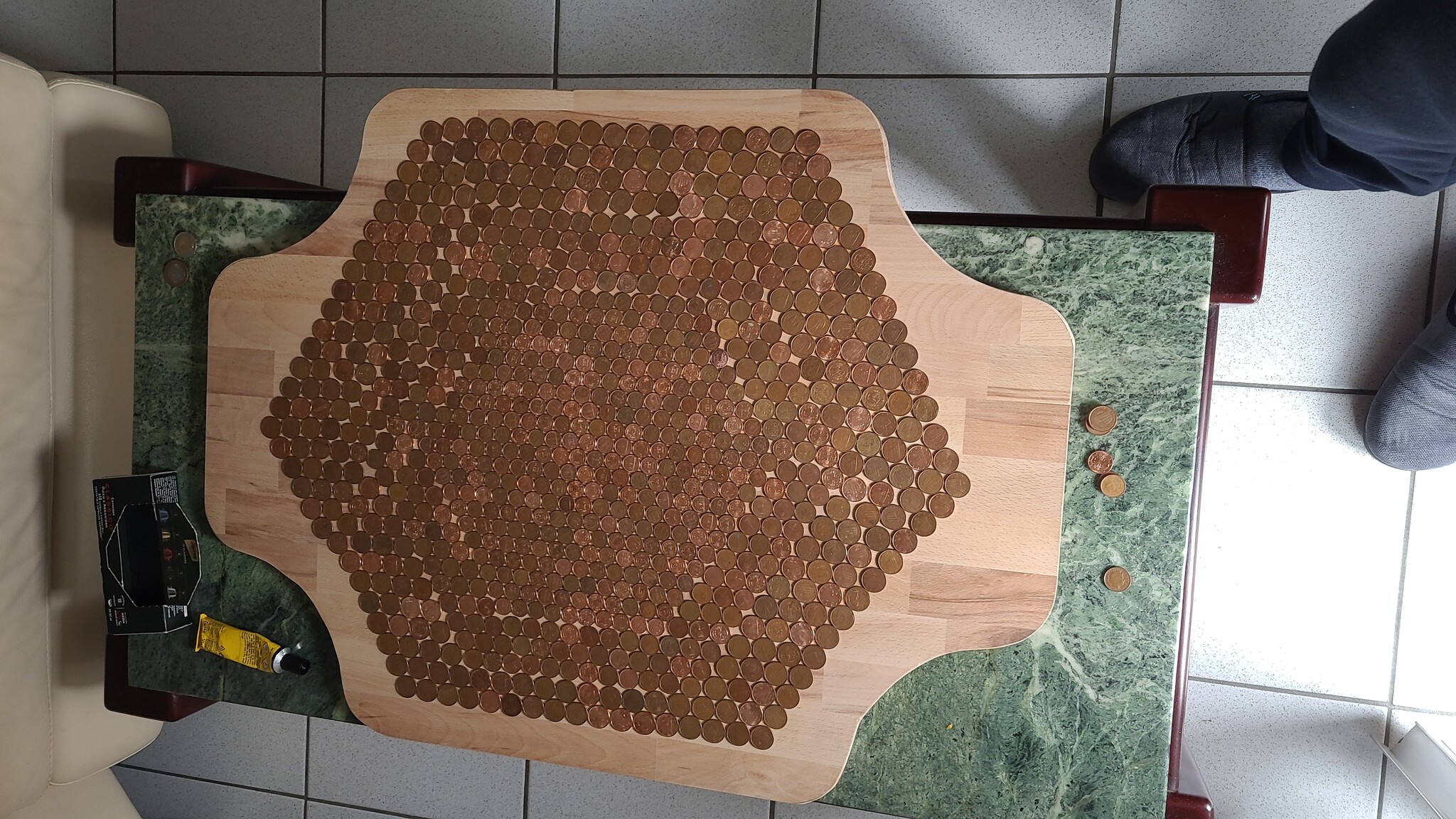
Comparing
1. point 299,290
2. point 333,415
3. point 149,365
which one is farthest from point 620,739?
point 149,365

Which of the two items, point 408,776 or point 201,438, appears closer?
point 201,438

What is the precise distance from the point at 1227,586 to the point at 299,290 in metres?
1.45

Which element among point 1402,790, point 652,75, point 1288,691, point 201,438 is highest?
point 652,75

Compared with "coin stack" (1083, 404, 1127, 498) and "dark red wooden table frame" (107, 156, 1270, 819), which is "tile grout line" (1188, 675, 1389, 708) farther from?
"coin stack" (1083, 404, 1127, 498)

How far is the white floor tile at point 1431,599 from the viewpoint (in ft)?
4.27

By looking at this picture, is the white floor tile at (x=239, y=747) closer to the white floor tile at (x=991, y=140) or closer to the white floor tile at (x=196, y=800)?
the white floor tile at (x=196, y=800)

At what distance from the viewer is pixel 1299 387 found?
52.4 inches

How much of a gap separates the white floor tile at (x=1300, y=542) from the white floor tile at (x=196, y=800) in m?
1.83

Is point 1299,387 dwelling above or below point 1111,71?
below

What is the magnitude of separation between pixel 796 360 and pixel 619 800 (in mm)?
1082

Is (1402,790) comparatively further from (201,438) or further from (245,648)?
(201,438)

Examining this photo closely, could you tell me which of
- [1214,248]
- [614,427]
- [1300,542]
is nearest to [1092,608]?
[1214,248]

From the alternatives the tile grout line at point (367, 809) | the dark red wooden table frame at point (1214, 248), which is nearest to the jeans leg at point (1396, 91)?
the dark red wooden table frame at point (1214, 248)

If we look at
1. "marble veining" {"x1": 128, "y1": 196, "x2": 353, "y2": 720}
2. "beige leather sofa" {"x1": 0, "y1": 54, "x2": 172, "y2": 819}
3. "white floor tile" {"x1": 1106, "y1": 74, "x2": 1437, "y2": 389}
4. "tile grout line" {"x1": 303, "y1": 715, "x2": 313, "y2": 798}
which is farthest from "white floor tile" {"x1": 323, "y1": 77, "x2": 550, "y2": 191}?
"white floor tile" {"x1": 1106, "y1": 74, "x2": 1437, "y2": 389}
